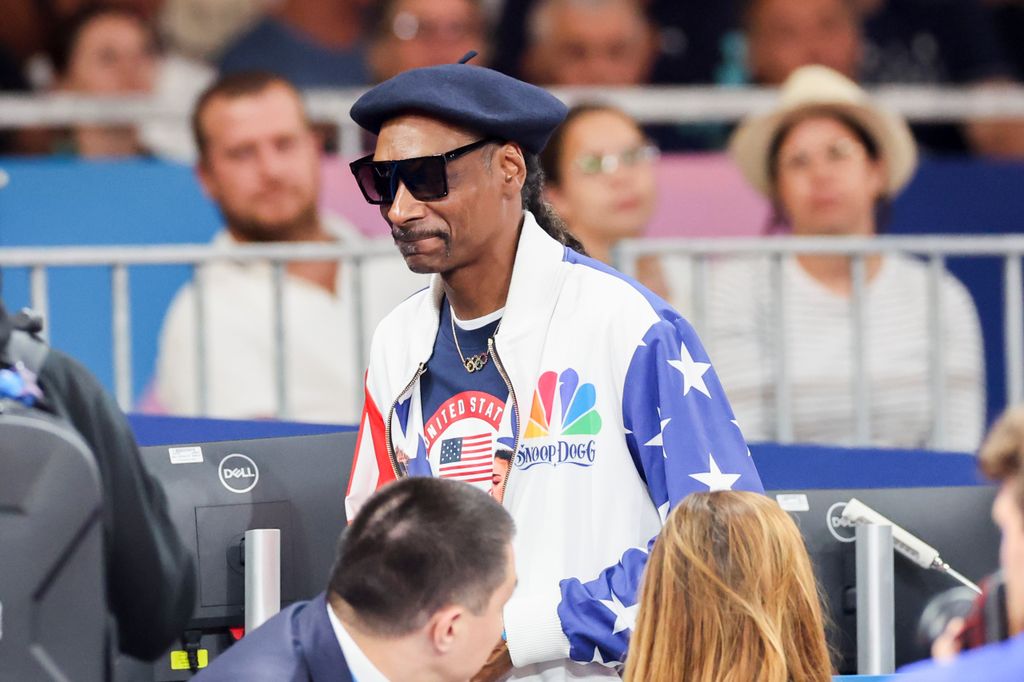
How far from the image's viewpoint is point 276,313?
562cm

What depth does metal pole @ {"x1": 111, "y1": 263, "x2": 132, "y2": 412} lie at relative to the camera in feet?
18.3

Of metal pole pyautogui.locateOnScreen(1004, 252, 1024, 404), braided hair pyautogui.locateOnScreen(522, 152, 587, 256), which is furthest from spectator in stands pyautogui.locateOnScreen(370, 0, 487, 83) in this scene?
braided hair pyautogui.locateOnScreen(522, 152, 587, 256)

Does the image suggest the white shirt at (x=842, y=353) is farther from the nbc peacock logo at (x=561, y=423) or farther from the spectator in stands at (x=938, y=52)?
the nbc peacock logo at (x=561, y=423)

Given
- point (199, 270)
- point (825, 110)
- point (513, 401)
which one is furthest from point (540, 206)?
point (825, 110)

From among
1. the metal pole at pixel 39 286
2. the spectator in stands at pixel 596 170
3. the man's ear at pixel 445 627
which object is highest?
the spectator in stands at pixel 596 170

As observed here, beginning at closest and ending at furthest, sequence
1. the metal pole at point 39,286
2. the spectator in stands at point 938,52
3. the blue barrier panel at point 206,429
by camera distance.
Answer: the blue barrier panel at point 206,429 → the metal pole at point 39,286 → the spectator in stands at point 938,52

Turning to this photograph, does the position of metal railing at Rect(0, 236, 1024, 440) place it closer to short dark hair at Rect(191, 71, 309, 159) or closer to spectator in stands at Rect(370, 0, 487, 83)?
short dark hair at Rect(191, 71, 309, 159)

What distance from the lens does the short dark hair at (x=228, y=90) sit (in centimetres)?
614

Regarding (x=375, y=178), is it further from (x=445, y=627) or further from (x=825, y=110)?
(x=825, y=110)

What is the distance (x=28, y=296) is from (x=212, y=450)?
7.94 feet

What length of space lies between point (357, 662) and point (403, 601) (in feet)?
0.40

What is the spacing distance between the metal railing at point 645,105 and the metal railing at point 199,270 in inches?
46.2

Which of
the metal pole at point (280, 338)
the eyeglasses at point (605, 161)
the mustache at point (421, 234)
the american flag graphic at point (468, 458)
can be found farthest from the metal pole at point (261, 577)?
the eyeglasses at point (605, 161)

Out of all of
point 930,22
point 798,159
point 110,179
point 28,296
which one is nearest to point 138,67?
point 110,179
